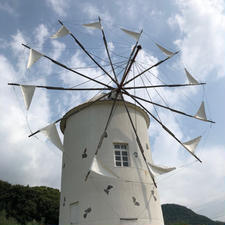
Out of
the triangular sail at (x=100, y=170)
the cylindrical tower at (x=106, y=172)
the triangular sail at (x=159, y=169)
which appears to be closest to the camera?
the triangular sail at (x=100, y=170)

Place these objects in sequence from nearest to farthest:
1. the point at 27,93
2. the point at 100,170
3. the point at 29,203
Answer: the point at 100,170
the point at 27,93
the point at 29,203

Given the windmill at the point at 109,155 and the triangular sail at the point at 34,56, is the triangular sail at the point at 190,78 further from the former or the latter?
the triangular sail at the point at 34,56

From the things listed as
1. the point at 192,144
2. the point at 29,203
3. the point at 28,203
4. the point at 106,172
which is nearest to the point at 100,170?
the point at 106,172

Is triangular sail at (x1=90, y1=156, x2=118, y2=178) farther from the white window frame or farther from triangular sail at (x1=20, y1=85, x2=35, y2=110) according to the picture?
triangular sail at (x1=20, y1=85, x2=35, y2=110)

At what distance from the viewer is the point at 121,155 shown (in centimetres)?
1224

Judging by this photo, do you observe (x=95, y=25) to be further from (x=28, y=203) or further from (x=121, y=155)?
(x=28, y=203)

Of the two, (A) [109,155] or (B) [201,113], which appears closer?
(A) [109,155]

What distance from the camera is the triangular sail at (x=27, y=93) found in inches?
499

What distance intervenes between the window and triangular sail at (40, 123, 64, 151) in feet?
9.37

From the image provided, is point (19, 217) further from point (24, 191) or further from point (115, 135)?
point (115, 135)

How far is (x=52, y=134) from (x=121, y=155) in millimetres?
3722

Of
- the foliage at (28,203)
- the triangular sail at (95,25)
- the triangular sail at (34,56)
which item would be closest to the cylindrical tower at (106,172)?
the triangular sail at (34,56)

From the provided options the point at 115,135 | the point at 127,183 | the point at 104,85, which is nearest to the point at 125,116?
A: the point at 115,135

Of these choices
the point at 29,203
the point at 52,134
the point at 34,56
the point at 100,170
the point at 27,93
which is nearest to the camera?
the point at 100,170
